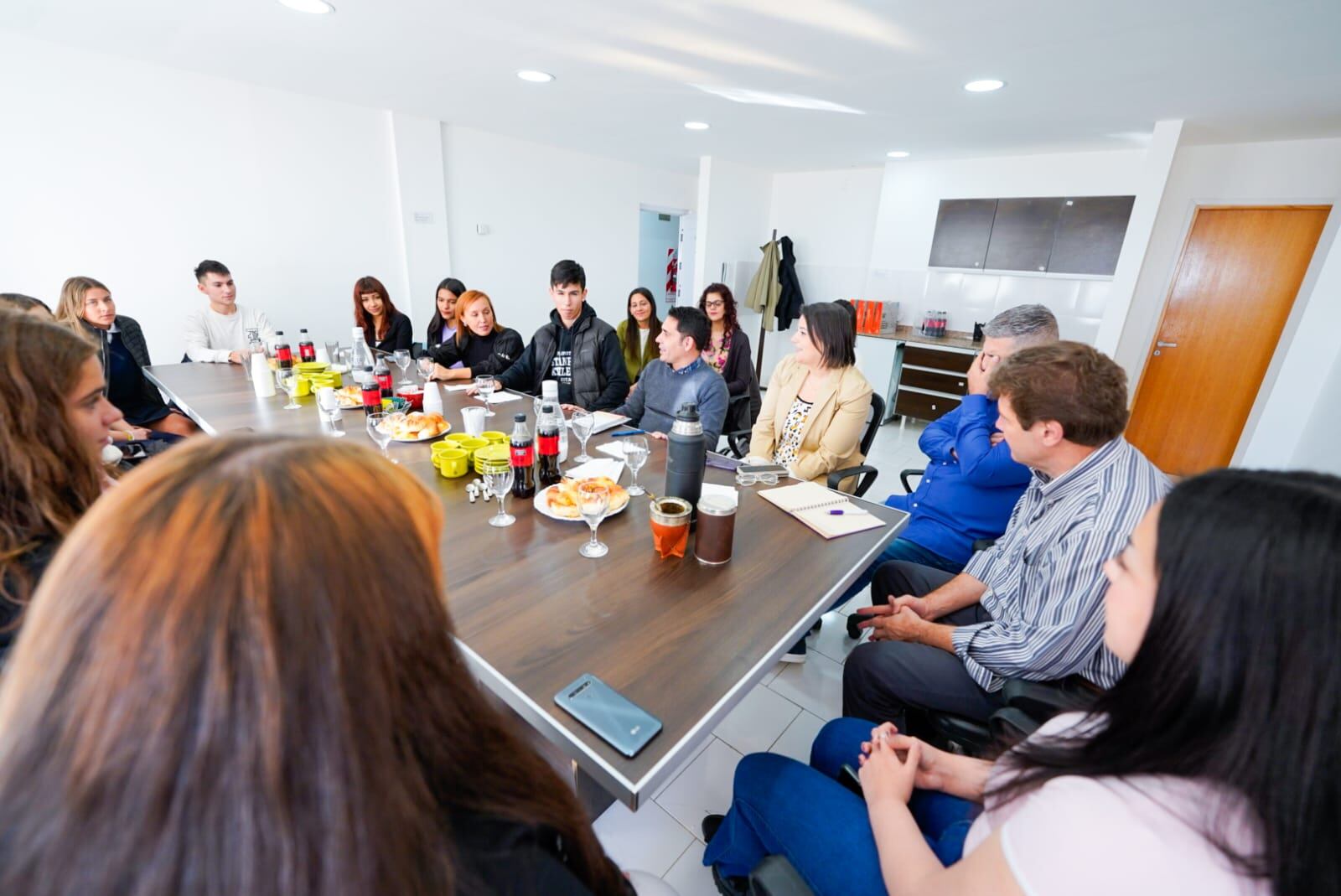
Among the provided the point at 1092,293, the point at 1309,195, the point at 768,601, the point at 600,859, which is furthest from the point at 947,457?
the point at 1309,195

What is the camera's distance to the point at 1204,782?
563mm

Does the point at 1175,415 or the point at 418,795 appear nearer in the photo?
the point at 418,795

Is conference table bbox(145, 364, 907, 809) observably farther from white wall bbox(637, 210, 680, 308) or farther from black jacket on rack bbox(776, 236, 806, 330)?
white wall bbox(637, 210, 680, 308)

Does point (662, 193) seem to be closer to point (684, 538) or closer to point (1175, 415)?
point (1175, 415)

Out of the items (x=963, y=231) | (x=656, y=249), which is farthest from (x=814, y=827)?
A: (x=656, y=249)

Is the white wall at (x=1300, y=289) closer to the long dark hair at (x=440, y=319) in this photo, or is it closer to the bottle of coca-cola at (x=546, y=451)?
the bottle of coca-cola at (x=546, y=451)

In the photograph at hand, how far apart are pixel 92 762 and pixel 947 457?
88.0 inches

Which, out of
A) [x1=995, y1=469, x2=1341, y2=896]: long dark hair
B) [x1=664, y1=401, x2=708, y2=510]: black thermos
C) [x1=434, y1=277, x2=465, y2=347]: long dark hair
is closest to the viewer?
[x1=995, y1=469, x2=1341, y2=896]: long dark hair

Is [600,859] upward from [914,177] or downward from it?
downward

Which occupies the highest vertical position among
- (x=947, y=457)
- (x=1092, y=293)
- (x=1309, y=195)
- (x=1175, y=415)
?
(x=1309, y=195)

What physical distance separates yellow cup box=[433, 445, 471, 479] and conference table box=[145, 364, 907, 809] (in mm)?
30

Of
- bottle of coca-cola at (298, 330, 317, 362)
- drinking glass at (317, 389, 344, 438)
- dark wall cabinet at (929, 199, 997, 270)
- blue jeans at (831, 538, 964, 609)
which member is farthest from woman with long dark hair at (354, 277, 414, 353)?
dark wall cabinet at (929, 199, 997, 270)

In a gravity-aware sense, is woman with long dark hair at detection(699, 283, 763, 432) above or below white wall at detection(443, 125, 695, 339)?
below

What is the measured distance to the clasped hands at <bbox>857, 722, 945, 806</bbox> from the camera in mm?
960
